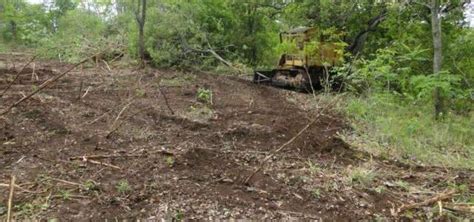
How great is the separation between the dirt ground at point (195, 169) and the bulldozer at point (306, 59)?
3.34 m

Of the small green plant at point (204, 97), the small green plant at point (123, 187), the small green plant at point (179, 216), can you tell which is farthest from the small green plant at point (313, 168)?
the small green plant at point (204, 97)

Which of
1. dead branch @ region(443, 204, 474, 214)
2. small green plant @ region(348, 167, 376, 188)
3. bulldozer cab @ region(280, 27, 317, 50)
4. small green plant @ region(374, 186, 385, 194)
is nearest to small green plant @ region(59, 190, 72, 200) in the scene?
small green plant @ region(348, 167, 376, 188)

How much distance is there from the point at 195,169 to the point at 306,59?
23.1 ft

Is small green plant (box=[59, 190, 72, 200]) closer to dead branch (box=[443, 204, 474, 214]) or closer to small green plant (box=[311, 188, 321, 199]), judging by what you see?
small green plant (box=[311, 188, 321, 199])

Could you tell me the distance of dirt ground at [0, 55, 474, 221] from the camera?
3.70 metres

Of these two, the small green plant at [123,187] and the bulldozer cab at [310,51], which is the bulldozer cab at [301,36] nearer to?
the bulldozer cab at [310,51]

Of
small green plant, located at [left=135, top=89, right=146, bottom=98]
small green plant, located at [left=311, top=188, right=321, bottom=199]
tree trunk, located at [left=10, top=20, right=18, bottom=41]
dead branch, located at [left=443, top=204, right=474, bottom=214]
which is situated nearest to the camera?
dead branch, located at [left=443, top=204, right=474, bottom=214]

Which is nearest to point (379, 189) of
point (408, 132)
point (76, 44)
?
point (408, 132)

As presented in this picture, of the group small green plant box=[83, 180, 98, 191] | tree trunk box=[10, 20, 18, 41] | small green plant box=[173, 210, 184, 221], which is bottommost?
small green plant box=[173, 210, 184, 221]

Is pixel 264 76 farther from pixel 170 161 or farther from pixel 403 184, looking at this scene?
pixel 403 184

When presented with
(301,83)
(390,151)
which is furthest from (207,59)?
(390,151)

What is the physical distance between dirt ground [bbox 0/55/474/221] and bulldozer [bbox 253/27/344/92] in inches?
132

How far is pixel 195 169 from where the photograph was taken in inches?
177

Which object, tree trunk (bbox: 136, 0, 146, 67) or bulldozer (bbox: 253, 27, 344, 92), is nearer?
bulldozer (bbox: 253, 27, 344, 92)
